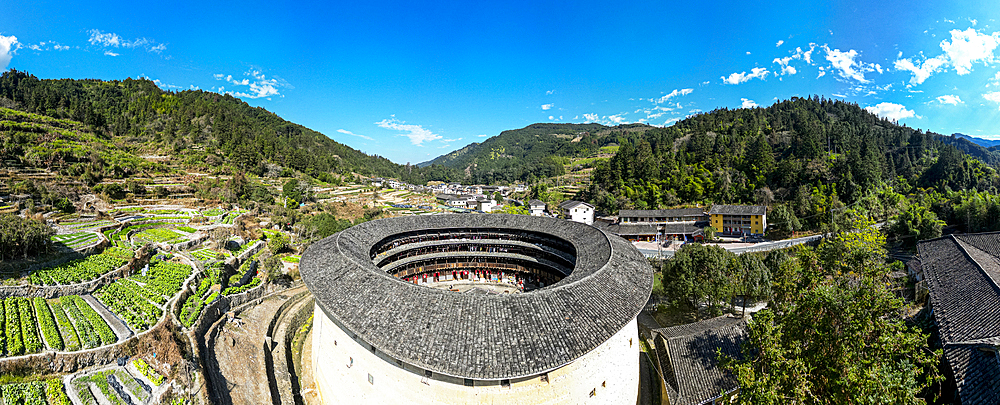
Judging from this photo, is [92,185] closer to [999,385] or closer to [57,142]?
[57,142]

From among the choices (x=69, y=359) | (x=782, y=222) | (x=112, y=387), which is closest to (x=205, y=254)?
(x=69, y=359)

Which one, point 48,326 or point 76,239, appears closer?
point 48,326

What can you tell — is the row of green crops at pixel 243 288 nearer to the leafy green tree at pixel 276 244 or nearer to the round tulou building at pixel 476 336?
the leafy green tree at pixel 276 244

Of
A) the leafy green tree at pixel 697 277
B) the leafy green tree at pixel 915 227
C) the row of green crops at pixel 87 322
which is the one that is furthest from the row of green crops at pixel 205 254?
the leafy green tree at pixel 915 227

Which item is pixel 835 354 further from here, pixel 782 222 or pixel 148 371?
pixel 782 222

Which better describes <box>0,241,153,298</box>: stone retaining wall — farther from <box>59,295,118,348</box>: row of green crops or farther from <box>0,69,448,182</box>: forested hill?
<box>0,69,448,182</box>: forested hill

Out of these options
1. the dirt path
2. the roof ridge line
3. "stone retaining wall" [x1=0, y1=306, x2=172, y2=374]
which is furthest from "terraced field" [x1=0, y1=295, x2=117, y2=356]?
the roof ridge line

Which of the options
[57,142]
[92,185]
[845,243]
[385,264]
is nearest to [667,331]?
[845,243]
